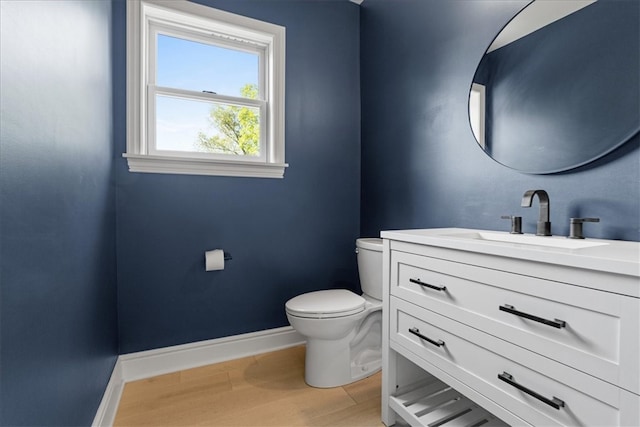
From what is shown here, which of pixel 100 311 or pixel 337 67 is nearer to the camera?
pixel 100 311

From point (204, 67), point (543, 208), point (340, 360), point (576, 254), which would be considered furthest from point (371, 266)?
point (204, 67)

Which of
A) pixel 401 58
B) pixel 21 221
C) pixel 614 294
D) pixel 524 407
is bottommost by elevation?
pixel 524 407

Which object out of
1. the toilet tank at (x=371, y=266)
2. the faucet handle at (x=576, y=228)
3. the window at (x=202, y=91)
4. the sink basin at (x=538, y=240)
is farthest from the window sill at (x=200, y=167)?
the faucet handle at (x=576, y=228)

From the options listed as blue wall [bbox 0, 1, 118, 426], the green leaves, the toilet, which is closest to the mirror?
the toilet

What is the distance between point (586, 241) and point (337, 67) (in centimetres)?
189

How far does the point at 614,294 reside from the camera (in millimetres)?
642

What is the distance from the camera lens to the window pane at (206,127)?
74.4 inches

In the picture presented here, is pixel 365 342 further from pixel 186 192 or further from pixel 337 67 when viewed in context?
pixel 337 67

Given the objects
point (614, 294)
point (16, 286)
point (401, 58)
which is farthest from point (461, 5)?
point (16, 286)

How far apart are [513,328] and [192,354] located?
→ 173 centimetres

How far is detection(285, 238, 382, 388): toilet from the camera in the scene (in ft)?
5.07

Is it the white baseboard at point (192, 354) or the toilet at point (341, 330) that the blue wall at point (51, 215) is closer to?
the white baseboard at point (192, 354)

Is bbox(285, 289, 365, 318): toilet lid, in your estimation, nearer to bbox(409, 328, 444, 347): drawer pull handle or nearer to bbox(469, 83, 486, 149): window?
bbox(409, 328, 444, 347): drawer pull handle

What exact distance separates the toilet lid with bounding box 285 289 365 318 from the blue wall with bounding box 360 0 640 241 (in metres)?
0.59
